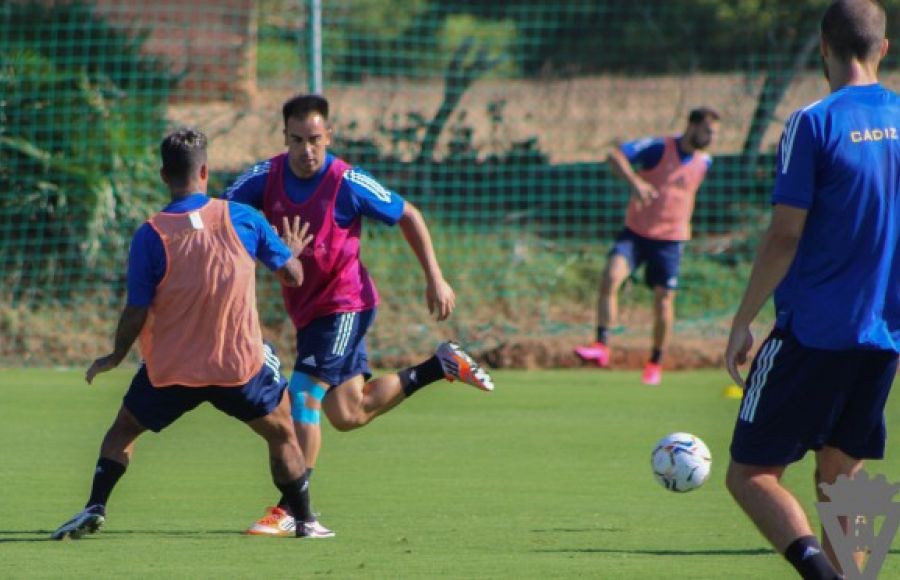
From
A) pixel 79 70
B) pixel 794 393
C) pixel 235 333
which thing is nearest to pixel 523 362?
pixel 79 70

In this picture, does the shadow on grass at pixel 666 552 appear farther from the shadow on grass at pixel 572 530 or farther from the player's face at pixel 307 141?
the player's face at pixel 307 141

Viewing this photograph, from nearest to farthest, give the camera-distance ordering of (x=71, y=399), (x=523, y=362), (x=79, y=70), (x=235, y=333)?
(x=235, y=333) < (x=71, y=399) < (x=523, y=362) < (x=79, y=70)

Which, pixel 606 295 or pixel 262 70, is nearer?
pixel 606 295

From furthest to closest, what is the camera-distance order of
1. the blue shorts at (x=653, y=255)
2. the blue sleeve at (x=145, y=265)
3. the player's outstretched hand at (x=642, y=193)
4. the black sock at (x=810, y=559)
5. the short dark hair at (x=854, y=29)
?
the blue shorts at (x=653, y=255)
the player's outstretched hand at (x=642, y=193)
the blue sleeve at (x=145, y=265)
the short dark hair at (x=854, y=29)
the black sock at (x=810, y=559)

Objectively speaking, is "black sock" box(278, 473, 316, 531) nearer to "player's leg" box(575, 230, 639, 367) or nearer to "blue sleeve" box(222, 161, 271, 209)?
"blue sleeve" box(222, 161, 271, 209)

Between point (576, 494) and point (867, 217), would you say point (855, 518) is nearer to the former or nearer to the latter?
point (867, 217)

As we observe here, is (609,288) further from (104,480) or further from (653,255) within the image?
(104,480)

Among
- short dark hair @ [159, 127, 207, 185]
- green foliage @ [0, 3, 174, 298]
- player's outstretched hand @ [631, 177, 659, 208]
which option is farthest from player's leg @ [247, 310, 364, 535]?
green foliage @ [0, 3, 174, 298]

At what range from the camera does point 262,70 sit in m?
18.8

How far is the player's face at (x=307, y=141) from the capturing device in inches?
340

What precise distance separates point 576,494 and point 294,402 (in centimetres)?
157

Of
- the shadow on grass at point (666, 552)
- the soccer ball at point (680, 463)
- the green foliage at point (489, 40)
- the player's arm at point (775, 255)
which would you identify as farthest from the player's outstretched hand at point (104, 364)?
the green foliage at point (489, 40)

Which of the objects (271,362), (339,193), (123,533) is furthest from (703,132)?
(123,533)

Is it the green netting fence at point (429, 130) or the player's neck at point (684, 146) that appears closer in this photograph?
the player's neck at point (684, 146)
